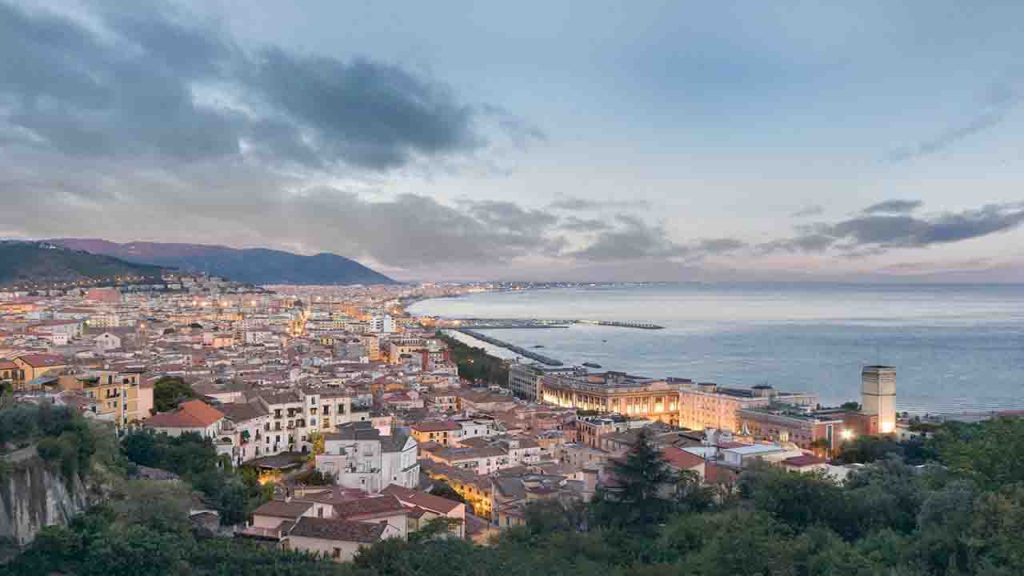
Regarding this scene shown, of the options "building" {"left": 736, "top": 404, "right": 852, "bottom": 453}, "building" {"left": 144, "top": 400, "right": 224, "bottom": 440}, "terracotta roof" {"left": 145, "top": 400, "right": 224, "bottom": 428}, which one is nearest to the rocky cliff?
"building" {"left": 144, "top": 400, "right": 224, "bottom": 440}

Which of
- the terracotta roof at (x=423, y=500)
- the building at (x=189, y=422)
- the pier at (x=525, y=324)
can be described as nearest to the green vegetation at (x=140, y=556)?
the terracotta roof at (x=423, y=500)

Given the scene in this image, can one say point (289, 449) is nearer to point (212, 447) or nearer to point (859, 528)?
point (212, 447)

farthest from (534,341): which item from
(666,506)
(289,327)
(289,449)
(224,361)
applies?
(666,506)

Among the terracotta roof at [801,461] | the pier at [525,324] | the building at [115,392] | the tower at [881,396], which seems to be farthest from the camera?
the pier at [525,324]

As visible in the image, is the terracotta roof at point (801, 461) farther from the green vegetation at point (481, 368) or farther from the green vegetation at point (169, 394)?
the green vegetation at point (481, 368)

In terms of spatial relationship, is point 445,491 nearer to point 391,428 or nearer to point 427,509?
point 427,509
